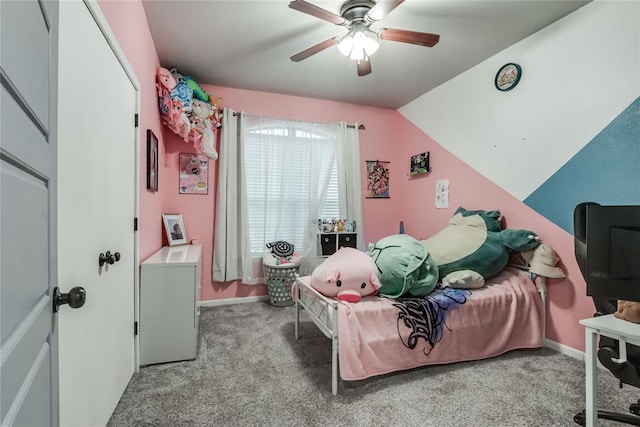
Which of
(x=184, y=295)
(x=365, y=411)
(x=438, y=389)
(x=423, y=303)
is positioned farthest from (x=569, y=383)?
(x=184, y=295)

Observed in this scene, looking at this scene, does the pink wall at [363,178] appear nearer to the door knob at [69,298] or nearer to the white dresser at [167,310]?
the white dresser at [167,310]

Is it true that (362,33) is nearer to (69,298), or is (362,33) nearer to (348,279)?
(348,279)

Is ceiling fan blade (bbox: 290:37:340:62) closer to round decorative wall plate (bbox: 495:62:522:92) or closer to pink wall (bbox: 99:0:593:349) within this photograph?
pink wall (bbox: 99:0:593:349)

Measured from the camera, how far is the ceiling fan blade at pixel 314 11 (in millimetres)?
1734

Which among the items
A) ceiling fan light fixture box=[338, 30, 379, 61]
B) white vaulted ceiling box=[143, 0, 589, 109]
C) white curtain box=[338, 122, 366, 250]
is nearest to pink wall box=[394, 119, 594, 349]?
white curtain box=[338, 122, 366, 250]

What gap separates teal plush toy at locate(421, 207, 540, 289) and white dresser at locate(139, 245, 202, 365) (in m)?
1.95

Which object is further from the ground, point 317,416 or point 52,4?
point 52,4

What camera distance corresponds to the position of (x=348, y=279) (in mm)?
1914

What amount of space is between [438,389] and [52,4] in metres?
2.34

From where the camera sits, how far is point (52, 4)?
2.20ft

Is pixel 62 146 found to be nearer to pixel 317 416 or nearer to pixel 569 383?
pixel 317 416

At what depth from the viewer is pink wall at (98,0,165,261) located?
→ 161cm

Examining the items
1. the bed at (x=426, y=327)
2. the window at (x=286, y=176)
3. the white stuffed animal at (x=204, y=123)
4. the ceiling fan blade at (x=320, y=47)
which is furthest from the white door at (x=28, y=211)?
the window at (x=286, y=176)

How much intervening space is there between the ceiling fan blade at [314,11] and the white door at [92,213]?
104 centimetres
